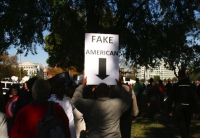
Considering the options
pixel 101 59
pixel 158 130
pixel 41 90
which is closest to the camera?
pixel 41 90

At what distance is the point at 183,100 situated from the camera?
8.19 metres

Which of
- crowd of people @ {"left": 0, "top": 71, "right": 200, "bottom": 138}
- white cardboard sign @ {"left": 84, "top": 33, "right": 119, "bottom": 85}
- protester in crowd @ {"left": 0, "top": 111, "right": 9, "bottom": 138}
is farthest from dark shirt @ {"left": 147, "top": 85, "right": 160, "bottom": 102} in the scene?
protester in crowd @ {"left": 0, "top": 111, "right": 9, "bottom": 138}

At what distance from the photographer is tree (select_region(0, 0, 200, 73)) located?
50.0ft

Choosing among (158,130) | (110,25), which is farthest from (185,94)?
(110,25)

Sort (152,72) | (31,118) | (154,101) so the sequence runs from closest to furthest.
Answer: (31,118)
(154,101)
(152,72)

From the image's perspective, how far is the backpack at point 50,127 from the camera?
3490mm

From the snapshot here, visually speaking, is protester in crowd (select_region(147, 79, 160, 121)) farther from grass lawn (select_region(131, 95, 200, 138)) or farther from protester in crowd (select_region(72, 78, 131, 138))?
protester in crowd (select_region(72, 78, 131, 138))

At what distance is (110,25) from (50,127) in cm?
1343

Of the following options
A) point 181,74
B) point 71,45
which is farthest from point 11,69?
point 181,74

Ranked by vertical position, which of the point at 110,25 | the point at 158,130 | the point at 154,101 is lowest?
the point at 158,130

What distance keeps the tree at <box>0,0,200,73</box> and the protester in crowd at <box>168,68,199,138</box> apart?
705 centimetres

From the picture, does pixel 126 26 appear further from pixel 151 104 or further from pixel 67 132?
pixel 67 132

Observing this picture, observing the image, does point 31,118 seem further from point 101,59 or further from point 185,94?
point 185,94

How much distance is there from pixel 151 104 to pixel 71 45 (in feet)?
13.4
